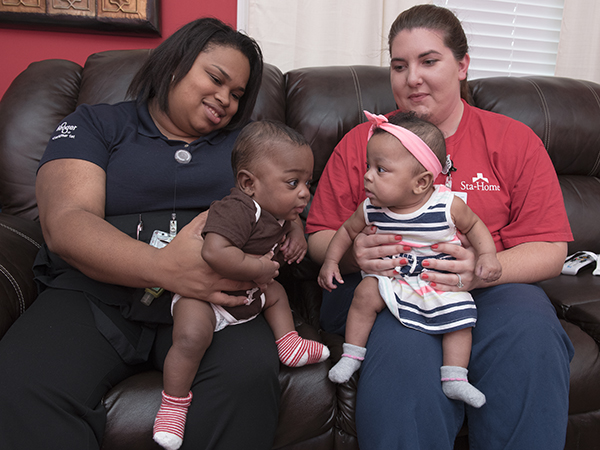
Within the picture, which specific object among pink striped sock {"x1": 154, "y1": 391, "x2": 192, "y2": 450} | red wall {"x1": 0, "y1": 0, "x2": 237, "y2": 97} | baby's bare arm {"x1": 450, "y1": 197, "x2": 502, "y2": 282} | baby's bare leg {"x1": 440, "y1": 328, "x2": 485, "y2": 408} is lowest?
pink striped sock {"x1": 154, "y1": 391, "x2": 192, "y2": 450}

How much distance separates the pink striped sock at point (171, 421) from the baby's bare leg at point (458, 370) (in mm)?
629

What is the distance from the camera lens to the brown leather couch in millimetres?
1075

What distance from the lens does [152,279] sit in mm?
1040

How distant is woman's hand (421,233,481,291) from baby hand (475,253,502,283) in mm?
44

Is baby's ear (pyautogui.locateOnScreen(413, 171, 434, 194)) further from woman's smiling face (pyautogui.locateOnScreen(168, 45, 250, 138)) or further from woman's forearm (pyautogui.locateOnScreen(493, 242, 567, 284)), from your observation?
woman's smiling face (pyautogui.locateOnScreen(168, 45, 250, 138))

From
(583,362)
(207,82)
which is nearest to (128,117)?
(207,82)

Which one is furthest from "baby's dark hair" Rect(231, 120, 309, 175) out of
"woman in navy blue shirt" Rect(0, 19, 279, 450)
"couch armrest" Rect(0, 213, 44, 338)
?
"couch armrest" Rect(0, 213, 44, 338)

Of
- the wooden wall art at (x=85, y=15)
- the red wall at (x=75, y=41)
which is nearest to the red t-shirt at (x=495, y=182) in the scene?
the red wall at (x=75, y=41)

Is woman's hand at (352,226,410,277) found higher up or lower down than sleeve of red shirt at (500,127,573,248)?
lower down

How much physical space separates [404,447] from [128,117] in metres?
1.25

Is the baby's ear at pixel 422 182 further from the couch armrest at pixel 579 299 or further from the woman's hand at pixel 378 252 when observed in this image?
the couch armrest at pixel 579 299

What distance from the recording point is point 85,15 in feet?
6.48

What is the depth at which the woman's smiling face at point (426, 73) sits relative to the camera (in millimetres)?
1296

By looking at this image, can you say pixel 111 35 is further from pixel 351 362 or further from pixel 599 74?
pixel 599 74
